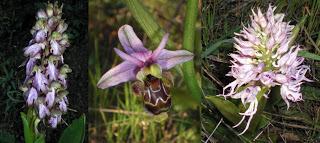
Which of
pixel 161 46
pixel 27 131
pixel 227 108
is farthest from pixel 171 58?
pixel 27 131

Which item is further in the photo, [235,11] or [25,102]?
[25,102]

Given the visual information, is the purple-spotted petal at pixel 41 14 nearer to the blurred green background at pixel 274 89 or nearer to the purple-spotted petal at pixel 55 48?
the purple-spotted petal at pixel 55 48

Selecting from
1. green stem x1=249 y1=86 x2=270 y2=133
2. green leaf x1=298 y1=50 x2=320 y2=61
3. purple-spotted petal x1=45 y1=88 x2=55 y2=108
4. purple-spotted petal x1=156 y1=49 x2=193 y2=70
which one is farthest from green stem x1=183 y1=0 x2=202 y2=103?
purple-spotted petal x1=45 y1=88 x2=55 y2=108

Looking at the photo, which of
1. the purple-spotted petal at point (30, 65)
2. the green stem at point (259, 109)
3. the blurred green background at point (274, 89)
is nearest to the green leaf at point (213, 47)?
the blurred green background at point (274, 89)

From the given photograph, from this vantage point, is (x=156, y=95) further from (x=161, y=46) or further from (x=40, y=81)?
(x=40, y=81)

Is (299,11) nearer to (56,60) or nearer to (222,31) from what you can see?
(222,31)

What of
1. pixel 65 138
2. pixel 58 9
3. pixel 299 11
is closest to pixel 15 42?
pixel 58 9
